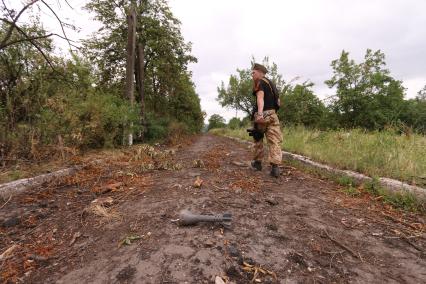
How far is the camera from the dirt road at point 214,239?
187cm

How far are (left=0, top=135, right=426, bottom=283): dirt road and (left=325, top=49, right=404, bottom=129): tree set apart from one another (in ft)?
139

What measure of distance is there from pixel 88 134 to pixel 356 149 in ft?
22.1

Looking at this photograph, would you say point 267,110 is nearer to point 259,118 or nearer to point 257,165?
point 259,118

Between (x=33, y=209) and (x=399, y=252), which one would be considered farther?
(x=33, y=209)

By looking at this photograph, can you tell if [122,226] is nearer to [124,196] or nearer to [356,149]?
[124,196]

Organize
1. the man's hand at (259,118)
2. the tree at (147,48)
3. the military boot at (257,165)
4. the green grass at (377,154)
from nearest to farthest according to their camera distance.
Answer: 1. the green grass at (377,154)
2. the man's hand at (259,118)
3. the military boot at (257,165)
4. the tree at (147,48)

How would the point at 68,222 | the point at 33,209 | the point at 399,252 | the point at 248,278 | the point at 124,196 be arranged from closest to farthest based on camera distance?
the point at 248,278 → the point at 399,252 → the point at 68,222 → the point at 33,209 → the point at 124,196

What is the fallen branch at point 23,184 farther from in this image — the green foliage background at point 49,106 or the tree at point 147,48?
the tree at point 147,48

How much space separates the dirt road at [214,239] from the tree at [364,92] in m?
42.3

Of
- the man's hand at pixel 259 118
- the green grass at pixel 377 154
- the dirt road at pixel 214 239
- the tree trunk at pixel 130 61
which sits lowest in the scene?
the dirt road at pixel 214 239

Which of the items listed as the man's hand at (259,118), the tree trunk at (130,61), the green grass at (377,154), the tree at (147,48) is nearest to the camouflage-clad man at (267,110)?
the man's hand at (259,118)

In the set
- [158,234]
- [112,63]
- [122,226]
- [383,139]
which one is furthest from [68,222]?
[112,63]

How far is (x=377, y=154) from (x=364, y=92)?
1695 inches

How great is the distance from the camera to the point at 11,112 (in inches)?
207
